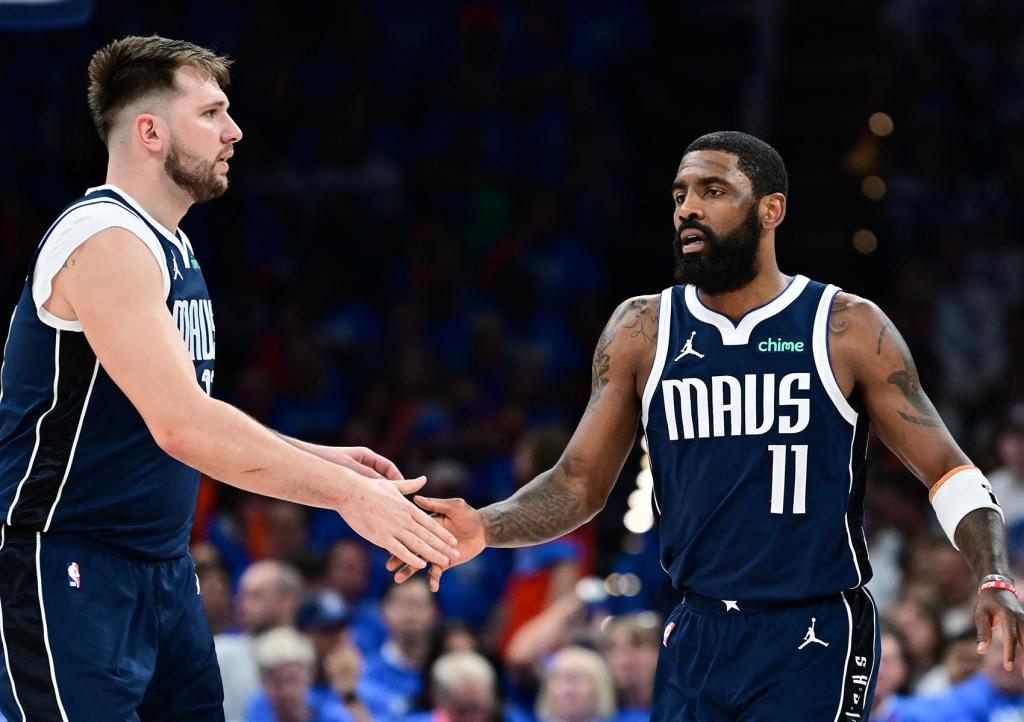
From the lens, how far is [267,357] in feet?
40.0

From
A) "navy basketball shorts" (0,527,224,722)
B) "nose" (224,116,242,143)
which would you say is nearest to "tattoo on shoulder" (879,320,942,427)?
"nose" (224,116,242,143)

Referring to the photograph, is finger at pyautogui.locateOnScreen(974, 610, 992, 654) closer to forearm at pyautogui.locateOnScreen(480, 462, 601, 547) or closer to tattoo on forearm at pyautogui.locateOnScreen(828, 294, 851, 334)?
tattoo on forearm at pyautogui.locateOnScreen(828, 294, 851, 334)

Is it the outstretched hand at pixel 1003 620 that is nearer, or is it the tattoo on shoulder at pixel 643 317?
the outstretched hand at pixel 1003 620

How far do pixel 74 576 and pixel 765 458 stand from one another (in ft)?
6.51

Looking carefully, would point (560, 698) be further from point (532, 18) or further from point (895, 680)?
point (532, 18)

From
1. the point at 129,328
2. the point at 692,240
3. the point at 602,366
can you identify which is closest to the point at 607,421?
the point at 602,366

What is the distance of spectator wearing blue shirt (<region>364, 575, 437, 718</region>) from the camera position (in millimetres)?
8227

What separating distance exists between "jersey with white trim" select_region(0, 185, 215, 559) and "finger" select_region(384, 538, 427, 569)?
639 mm

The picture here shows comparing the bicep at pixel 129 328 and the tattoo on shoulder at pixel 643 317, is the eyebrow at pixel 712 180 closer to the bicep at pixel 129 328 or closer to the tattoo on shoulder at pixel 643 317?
the tattoo on shoulder at pixel 643 317

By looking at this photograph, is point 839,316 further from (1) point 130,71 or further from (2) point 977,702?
(2) point 977,702

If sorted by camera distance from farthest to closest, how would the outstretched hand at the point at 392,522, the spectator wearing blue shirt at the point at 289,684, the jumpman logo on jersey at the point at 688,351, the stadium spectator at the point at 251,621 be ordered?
the stadium spectator at the point at 251,621 < the spectator wearing blue shirt at the point at 289,684 < the jumpman logo on jersey at the point at 688,351 < the outstretched hand at the point at 392,522

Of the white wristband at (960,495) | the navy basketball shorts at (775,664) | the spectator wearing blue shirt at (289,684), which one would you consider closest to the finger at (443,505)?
the navy basketball shorts at (775,664)

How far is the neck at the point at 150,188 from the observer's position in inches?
177

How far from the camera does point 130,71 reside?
454 cm
